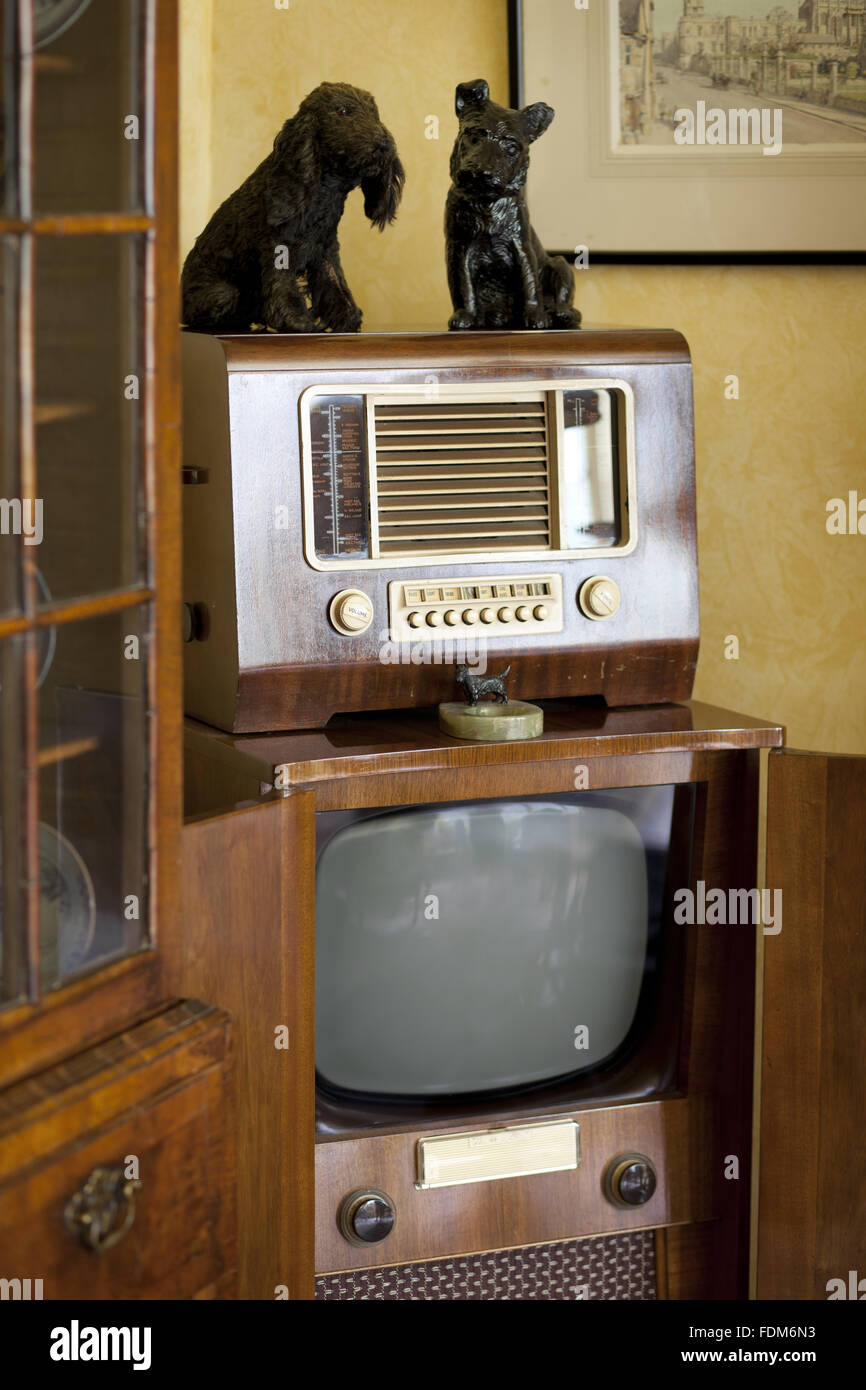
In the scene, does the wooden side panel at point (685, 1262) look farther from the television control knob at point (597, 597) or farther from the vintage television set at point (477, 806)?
the television control knob at point (597, 597)

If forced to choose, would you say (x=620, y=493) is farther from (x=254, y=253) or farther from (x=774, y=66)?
(x=774, y=66)

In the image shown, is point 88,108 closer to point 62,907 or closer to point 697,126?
point 62,907

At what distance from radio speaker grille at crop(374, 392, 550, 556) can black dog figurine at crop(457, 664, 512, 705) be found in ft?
0.44

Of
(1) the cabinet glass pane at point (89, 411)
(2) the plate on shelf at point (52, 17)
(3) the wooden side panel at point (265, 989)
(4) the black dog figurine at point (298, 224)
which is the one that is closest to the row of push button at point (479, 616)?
(3) the wooden side panel at point (265, 989)

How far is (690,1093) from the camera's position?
1586mm

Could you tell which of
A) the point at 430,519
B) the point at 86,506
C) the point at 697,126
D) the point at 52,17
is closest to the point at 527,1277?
the point at 430,519

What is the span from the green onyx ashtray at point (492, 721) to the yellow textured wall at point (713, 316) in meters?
0.75

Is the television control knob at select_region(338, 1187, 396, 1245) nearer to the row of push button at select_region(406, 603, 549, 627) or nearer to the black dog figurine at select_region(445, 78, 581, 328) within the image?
the row of push button at select_region(406, 603, 549, 627)

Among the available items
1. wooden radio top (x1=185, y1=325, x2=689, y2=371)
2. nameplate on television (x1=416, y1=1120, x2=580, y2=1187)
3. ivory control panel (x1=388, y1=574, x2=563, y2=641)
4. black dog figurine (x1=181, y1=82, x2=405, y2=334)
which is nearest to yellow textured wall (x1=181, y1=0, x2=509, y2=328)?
Result: black dog figurine (x1=181, y1=82, x2=405, y2=334)

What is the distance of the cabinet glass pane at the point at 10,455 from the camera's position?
3.14 feet

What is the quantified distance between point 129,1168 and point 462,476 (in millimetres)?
794

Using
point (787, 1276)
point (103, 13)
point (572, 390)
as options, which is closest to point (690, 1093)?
point (787, 1276)
